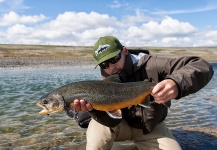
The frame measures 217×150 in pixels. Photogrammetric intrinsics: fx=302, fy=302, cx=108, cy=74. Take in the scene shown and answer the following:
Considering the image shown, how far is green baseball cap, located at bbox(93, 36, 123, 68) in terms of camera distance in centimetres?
487

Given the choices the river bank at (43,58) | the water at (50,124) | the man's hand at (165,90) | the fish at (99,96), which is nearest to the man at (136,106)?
the fish at (99,96)

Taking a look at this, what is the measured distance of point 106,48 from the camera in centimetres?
488

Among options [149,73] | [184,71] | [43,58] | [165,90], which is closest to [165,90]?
[165,90]

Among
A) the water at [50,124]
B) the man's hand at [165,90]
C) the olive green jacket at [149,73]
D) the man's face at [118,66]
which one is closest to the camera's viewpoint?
the man's hand at [165,90]

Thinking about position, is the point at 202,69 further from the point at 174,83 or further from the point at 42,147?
the point at 42,147

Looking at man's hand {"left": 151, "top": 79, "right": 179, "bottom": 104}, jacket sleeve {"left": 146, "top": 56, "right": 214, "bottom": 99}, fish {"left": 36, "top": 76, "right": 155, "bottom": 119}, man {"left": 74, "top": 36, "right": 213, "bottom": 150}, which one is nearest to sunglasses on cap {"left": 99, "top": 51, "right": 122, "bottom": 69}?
man {"left": 74, "top": 36, "right": 213, "bottom": 150}

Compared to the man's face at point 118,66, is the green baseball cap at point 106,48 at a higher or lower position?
higher

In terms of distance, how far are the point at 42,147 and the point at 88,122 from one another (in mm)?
1465

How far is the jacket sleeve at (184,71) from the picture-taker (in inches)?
147

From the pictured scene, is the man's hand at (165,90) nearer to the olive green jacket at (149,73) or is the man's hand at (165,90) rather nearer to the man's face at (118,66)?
the olive green jacket at (149,73)

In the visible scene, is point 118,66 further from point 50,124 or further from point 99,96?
point 50,124

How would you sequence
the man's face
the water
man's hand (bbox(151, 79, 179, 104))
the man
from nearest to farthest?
man's hand (bbox(151, 79, 179, 104)) < the man < the man's face < the water

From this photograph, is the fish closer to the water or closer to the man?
the man

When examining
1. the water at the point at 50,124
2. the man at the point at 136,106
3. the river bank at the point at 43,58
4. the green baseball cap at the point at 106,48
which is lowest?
the river bank at the point at 43,58
